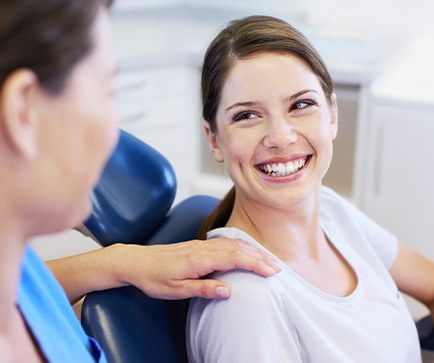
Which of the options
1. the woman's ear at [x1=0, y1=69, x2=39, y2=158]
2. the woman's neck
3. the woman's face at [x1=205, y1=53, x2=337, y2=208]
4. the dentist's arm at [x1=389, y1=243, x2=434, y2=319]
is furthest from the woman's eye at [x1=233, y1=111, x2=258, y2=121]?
the woman's ear at [x1=0, y1=69, x2=39, y2=158]

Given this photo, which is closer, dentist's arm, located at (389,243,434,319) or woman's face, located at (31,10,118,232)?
woman's face, located at (31,10,118,232)

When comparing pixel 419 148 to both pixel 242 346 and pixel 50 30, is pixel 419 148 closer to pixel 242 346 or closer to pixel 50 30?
pixel 242 346

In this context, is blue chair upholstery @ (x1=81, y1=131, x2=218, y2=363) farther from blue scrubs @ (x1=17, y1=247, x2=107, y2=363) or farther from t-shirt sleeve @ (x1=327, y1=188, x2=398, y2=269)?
t-shirt sleeve @ (x1=327, y1=188, x2=398, y2=269)

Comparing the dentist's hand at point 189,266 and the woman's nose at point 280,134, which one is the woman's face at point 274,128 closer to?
the woman's nose at point 280,134

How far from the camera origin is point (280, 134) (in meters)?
1.18

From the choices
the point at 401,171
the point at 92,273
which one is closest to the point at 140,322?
the point at 92,273

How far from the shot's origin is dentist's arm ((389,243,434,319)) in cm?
153

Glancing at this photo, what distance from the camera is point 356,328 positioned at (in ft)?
3.99

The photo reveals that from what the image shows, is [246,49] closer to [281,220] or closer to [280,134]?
[280,134]

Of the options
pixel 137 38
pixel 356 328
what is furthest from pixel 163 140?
pixel 356 328

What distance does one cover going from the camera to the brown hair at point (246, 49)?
120 centimetres

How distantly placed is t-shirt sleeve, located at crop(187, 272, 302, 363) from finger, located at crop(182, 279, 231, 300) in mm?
18

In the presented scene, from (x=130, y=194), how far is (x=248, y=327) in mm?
344

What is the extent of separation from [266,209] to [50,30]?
0.72m
